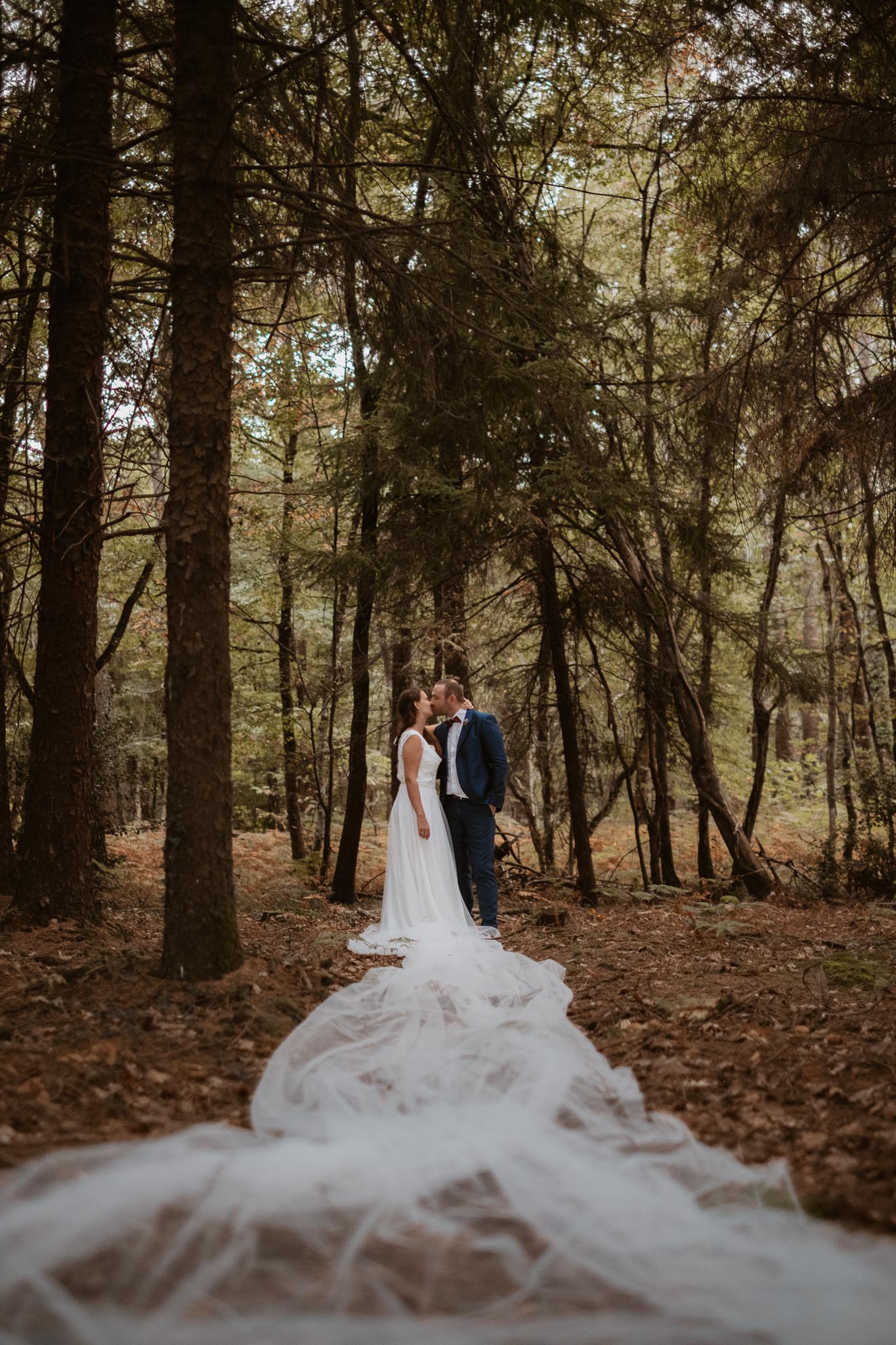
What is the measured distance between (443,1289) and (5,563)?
26.4 feet

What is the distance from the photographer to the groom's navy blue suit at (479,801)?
8.55m

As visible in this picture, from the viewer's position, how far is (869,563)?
12.2 meters

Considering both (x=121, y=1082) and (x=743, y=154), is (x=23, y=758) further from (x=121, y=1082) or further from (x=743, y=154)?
(x=743, y=154)

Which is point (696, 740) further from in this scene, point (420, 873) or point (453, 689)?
point (420, 873)

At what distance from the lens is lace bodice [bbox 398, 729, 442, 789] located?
27.9 ft

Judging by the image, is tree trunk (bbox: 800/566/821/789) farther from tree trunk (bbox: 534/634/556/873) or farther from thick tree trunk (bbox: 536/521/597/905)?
thick tree trunk (bbox: 536/521/597/905)

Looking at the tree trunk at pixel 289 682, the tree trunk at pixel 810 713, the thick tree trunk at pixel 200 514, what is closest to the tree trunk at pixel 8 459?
the thick tree trunk at pixel 200 514

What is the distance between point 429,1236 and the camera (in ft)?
9.28

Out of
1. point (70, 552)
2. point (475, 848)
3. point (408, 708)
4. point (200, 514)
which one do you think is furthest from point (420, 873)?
point (70, 552)

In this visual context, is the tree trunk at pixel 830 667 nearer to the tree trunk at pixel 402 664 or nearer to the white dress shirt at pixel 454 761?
the tree trunk at pixel 402 664

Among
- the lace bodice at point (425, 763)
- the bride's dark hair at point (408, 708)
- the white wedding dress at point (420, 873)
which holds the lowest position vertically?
the white wedding dress at point (420, 873)

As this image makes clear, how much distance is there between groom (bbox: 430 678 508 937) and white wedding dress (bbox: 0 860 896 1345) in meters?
4.55

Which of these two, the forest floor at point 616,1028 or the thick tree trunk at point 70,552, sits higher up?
the thick tree trunk at point 70,552

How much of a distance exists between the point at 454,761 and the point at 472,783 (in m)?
0.28
